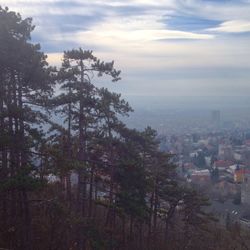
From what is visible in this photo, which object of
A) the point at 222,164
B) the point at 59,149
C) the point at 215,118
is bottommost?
the point at 222,164

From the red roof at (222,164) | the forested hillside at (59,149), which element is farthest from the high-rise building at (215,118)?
the forested hillside at (59,149)

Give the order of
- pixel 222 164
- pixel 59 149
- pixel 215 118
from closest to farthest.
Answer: pixel 59 149, pixel 222 164, pixel 215 118

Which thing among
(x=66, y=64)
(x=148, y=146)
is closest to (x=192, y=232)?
(x=148, y=146)

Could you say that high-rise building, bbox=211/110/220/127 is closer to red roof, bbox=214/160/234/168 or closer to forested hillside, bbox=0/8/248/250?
red roof, bbox=214/160/234/168

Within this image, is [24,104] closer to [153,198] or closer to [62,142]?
[62,142]

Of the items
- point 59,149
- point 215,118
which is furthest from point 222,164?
point 59,149

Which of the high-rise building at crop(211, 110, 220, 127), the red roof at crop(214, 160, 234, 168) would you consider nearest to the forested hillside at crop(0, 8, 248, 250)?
the red roof at crop(214, 160, 234, 168)

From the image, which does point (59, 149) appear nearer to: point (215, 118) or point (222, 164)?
point (222, 164)

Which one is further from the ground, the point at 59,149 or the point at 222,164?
the point at 59,149

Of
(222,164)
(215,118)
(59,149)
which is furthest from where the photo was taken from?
(215,118)

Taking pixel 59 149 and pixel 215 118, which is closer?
pixel 59 149
